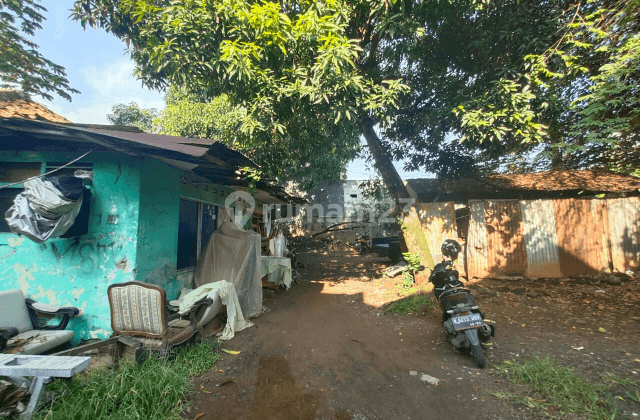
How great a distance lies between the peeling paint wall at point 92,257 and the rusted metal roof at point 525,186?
7631mm

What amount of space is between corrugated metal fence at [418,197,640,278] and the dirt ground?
496 millimetres

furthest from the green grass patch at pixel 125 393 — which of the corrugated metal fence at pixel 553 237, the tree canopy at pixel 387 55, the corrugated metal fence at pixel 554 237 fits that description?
the corrugated metal fence at pixel 554 237

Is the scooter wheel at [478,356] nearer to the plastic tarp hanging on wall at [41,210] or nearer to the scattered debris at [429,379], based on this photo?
the scattered debris at [429,379]

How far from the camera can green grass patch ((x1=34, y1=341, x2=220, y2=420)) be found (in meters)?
2.44

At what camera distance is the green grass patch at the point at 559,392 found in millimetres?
2504

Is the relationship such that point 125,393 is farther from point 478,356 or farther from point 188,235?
point 478,356

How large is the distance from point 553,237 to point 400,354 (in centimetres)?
582

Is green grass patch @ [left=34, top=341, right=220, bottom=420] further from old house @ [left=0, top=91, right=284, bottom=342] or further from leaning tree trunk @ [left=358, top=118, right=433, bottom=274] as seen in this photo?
leaning tree trunk @ [left=358, top=118, right=433, bottom=274]

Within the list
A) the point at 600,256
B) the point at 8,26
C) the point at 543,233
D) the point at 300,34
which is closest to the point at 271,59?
the point at 300,34

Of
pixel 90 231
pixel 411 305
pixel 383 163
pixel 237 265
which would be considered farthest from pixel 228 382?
pixel 383 163

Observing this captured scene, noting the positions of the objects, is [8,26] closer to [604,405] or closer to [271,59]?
[271,59]

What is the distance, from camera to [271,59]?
530cm

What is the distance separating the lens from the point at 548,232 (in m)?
7.11

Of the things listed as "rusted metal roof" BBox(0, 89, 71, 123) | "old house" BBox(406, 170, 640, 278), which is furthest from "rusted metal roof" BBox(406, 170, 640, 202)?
"rusted metal roof" BBox(0, 89, 71, 123)
